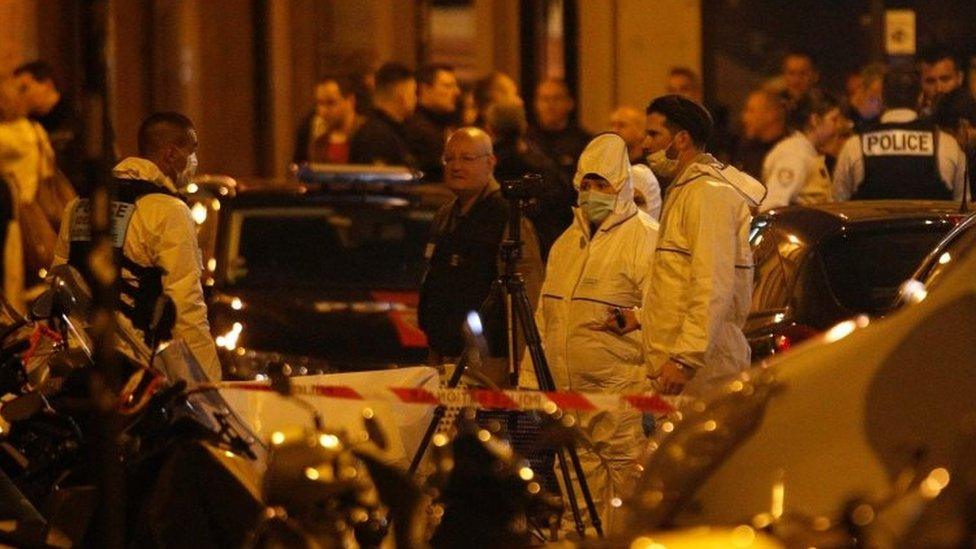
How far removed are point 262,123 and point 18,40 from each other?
402 centimetres

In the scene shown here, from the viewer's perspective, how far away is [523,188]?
33.0ft

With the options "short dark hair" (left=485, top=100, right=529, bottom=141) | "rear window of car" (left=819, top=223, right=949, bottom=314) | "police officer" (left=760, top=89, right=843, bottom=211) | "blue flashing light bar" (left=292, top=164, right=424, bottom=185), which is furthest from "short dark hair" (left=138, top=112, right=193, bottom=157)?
"police officer" (left=760, top=89, right=843, bottom=211)

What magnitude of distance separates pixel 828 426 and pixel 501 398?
2.91 meters

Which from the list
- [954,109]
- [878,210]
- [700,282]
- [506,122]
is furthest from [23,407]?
[954,109]

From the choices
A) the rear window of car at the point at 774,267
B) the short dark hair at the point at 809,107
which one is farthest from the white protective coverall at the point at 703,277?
the short dark hair at the point at 809,107

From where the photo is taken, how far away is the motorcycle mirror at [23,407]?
757 centimetres

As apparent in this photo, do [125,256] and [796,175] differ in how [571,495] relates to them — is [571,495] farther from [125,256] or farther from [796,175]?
[796,175]

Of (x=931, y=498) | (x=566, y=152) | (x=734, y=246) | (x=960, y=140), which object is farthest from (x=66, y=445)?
(x=566, y=152)

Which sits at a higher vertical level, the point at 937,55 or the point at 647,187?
the point at 937,55

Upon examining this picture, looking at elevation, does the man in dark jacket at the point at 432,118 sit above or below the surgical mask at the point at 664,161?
below

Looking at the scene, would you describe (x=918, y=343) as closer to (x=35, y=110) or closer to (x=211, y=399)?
(x=211, y=399)

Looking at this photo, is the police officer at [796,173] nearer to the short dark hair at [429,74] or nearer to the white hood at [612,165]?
the short dark hair at [429,74]

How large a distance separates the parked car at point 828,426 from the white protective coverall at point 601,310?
361cm

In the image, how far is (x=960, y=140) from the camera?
12805 millimetres
